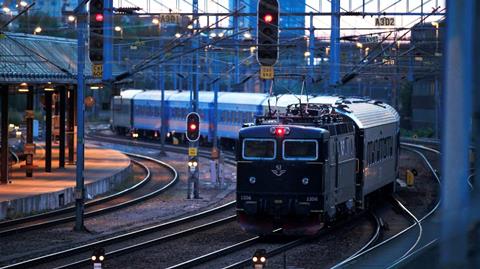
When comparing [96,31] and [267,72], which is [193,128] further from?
[96,31]

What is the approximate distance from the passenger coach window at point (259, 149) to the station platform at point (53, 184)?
793cm

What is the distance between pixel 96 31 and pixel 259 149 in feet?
14.6

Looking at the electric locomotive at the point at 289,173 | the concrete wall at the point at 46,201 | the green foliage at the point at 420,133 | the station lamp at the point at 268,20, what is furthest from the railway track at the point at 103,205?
the green foliage at the point at 420,133

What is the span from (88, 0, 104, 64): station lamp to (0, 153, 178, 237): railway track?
14.7 feet

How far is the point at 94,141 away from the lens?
2437 inches

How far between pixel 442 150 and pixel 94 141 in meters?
59.3

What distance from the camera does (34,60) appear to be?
3147 cm

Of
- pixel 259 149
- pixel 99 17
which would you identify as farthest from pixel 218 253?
pixel 99 17

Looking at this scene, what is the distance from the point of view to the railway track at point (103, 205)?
72.8ft

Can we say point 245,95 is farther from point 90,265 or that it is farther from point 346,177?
point 90,265

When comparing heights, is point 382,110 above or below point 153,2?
below

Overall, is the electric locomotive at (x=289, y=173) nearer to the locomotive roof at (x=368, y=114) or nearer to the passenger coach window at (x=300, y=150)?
the passenger coach window at (x=300, y=150)

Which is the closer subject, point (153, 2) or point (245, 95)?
point (153, 2)

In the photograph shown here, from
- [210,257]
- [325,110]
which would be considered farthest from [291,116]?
[210,257]
